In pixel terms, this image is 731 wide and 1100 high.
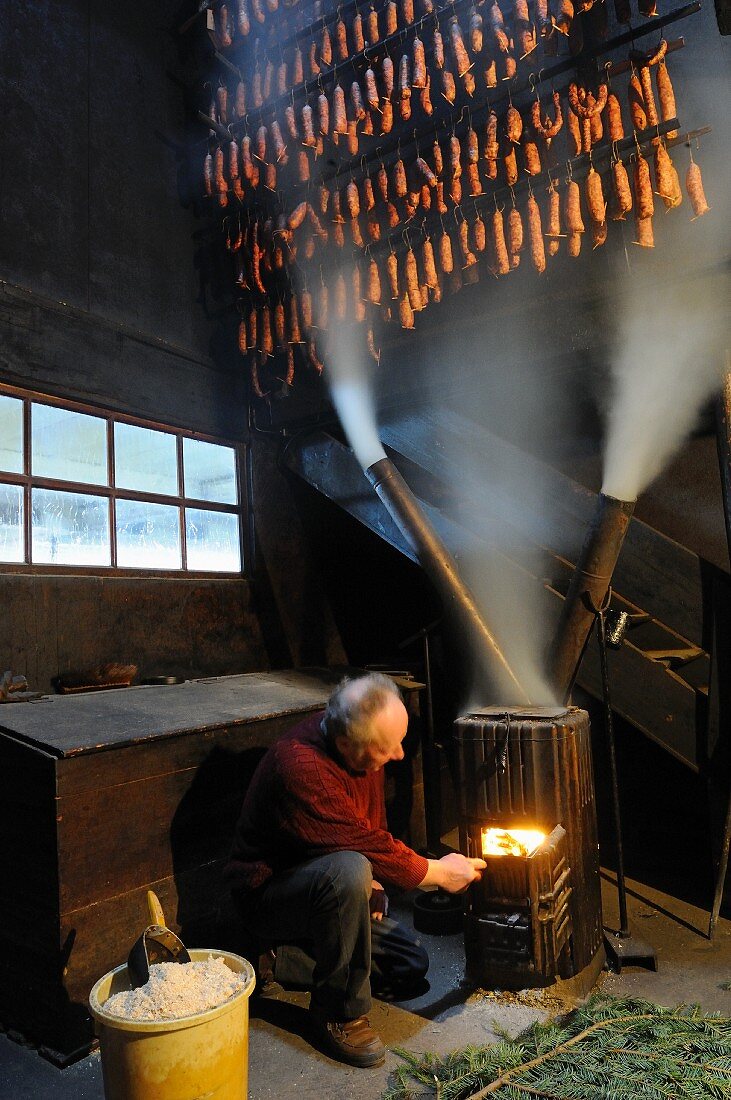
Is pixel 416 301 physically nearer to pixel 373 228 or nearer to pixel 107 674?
pixel 373 228

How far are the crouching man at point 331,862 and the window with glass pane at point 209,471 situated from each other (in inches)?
144

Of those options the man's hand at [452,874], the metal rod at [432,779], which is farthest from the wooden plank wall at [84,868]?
the metal rod at [432,779]

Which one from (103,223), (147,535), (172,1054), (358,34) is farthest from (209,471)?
(172,1054)

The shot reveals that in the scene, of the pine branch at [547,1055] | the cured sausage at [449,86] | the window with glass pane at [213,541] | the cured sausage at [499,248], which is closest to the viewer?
the pine branch at [547,1055]

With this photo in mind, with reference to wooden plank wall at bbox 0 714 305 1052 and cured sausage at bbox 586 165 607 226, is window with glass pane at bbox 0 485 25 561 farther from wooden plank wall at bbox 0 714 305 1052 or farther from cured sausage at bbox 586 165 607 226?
cured sausage at bbox 586 165 607 226

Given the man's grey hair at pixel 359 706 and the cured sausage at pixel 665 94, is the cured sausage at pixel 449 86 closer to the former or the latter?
the cured sausage at pixel 665 94

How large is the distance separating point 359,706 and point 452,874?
0.90 metres

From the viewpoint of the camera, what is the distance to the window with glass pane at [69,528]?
5098 mm

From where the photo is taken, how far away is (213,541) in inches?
261

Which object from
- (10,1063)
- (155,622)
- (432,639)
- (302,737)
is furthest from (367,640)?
(10,1063)

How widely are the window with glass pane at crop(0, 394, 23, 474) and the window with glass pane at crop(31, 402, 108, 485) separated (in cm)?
10

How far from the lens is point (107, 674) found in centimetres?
502

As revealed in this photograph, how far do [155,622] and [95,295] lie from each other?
2720 mm

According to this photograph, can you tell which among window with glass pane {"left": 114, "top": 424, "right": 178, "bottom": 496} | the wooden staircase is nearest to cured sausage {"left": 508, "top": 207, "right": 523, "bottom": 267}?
the wooden staircase
